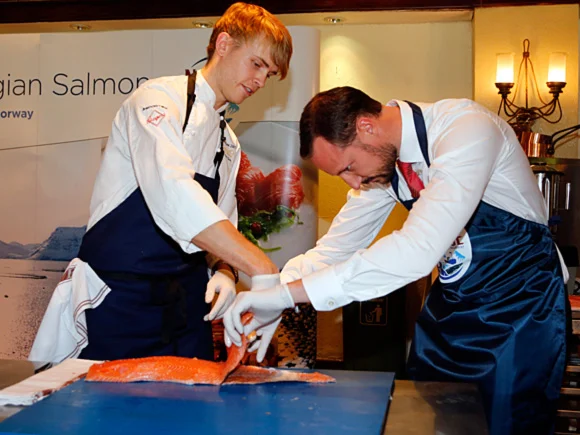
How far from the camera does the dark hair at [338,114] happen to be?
1874mm

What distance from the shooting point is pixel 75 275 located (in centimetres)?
205

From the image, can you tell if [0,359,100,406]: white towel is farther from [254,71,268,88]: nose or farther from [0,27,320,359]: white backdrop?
[0,27,320,359]: white backdrop

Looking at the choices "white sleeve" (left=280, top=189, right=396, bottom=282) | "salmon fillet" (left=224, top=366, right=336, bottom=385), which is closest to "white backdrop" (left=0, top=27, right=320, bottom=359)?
"white sleeve" (left=280, top=189, right=396, bottom=282)

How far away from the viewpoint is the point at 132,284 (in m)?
2.06

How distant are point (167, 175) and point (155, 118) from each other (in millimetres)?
211

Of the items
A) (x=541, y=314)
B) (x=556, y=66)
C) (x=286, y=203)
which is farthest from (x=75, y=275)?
(x=556, y=66)

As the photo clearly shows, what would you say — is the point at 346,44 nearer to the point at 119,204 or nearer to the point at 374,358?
the point at 374,358

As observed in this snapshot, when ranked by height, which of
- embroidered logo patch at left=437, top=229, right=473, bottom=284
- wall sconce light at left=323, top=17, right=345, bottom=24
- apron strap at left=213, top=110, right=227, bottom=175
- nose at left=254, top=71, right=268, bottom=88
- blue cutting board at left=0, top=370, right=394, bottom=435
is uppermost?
wall sconce light at left=323, top=17, right=345, bottom=24

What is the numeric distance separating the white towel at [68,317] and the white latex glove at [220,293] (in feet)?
0.95

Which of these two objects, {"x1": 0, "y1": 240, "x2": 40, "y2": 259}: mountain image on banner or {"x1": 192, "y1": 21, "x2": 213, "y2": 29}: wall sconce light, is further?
{"x1": 192, "y1": 21, "x2": 213, "y2": 29}: wall sconce light

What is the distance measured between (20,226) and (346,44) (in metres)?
2.55

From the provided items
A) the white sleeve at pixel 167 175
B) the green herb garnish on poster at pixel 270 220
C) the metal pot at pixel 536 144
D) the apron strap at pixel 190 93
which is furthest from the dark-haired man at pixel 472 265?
the metal pot at pixel 536 144

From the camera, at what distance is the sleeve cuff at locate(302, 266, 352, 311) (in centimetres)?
167

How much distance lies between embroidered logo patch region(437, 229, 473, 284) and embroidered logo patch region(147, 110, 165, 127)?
2.73ft
